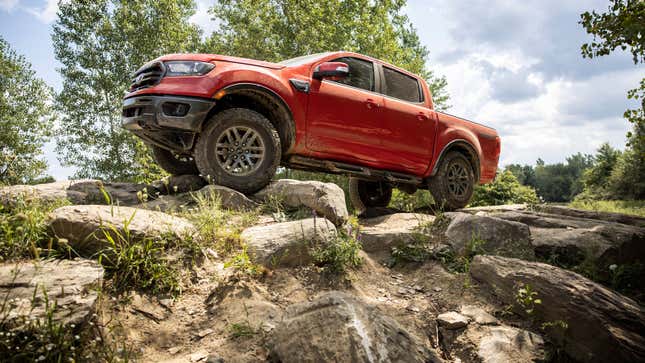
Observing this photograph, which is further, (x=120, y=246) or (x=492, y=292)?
(x=492, y=292)

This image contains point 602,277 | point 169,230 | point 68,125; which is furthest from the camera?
point 68,125

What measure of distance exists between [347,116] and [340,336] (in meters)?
3.59

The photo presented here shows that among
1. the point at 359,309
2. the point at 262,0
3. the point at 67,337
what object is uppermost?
the point at 262,0

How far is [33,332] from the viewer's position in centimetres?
220

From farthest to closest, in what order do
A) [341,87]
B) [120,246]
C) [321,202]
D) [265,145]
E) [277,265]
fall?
[341,87], [265,145], [321,202], [277,265], [120,246]

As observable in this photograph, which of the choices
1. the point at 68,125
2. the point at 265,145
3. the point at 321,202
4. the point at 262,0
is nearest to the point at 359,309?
the point at 321,202

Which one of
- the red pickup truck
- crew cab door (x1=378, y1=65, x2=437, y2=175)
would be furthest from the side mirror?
crew cab door (x1=378, y1=65, x2=437, y2=175)

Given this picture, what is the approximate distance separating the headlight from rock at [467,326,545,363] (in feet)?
12.0

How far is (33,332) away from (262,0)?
21.0m

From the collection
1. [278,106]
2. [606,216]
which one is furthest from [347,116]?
[606,216]

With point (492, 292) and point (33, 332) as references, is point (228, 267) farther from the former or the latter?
point (492, 292)

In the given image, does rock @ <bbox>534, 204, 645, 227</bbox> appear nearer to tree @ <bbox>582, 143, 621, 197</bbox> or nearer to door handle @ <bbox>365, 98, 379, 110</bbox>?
door handle @ <bbox>365, 98, 379, 110</bbox>

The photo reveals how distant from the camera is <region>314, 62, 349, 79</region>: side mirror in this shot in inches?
200

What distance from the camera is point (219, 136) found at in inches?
187
